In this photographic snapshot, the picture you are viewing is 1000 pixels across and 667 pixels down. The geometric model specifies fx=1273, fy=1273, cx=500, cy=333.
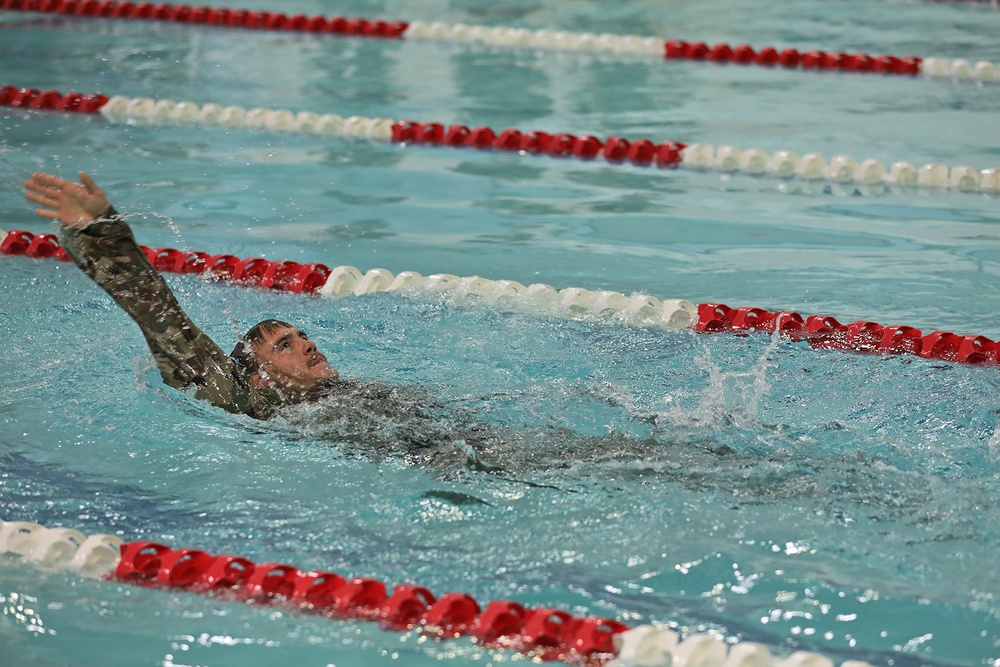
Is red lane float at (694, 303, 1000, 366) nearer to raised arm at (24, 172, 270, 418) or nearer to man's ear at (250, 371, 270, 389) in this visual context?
man's ear at (250, 371, 270, 389)

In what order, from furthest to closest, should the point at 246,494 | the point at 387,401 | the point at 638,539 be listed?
the point at 387,401
the point at 246,494
the point at 638,539

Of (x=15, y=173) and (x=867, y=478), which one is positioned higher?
(x=15, y=173)

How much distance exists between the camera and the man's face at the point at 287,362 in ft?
12.2

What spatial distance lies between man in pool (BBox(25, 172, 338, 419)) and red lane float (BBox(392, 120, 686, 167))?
10.4ft

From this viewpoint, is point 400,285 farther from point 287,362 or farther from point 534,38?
point 534,38

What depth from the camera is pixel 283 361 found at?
146 inches

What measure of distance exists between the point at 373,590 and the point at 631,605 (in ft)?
1.88

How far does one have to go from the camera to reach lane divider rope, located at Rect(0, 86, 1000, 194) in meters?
6.16

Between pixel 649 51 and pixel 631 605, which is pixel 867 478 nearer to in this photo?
pixel 631 605

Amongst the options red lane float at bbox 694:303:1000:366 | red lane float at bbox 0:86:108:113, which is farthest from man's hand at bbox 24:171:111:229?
red lane float at bbox 0:86:108:113

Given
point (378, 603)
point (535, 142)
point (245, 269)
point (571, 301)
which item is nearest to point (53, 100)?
point (535, 142)

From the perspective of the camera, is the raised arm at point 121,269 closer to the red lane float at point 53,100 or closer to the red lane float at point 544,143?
the red lane float at point 544,143

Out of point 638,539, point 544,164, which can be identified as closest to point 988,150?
point 544,164

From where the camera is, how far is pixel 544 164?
6.53 metres
